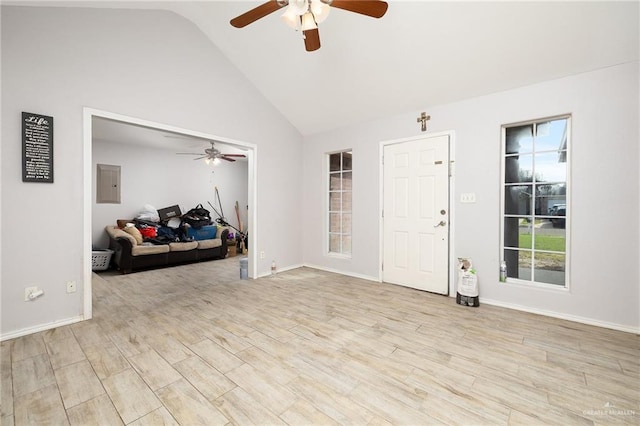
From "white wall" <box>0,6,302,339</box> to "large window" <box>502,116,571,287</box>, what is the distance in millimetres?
4052

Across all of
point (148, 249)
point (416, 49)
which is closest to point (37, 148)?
point (148, 249)

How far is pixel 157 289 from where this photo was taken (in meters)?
3.72

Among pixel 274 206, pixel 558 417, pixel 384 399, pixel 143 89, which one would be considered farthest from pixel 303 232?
pixel 558 417

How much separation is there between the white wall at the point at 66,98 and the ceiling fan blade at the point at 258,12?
1.56 metres

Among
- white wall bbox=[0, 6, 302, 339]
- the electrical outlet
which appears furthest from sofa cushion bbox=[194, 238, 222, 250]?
the electrical outlet

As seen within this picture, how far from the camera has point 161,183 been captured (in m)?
6.50

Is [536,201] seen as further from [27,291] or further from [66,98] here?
[27,291]

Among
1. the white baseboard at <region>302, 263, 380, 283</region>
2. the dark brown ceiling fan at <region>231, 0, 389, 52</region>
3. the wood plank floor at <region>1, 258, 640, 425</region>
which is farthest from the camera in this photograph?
the white baseboard at <region>302, 263, 380, 283</region>

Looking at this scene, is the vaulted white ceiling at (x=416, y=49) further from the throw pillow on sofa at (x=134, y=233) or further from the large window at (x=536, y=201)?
the throw pillow on sofa at (x=134, y=233)

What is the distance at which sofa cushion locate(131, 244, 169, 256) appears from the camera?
4.58m

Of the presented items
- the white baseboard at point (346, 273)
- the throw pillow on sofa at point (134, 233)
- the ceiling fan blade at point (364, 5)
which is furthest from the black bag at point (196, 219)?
the ceiling fan blade at point (364, 5)

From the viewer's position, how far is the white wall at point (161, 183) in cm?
563

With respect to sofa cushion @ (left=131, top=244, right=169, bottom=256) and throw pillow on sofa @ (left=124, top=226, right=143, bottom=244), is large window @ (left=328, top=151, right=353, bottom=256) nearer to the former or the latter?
sofa cushion @ (left=131, top=244, right=169, bottom=256)

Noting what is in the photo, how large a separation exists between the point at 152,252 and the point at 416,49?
5.15m
